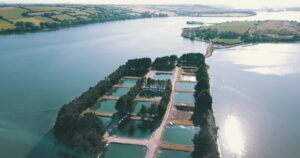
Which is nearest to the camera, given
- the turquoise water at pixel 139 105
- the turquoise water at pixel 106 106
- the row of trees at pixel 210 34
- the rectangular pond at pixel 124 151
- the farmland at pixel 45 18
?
the rectangular pond at pixel 124 151

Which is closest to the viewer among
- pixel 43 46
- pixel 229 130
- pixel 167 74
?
pixel 229 130

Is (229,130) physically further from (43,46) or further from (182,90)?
(43,46)

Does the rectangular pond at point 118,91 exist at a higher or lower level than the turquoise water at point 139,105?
higher

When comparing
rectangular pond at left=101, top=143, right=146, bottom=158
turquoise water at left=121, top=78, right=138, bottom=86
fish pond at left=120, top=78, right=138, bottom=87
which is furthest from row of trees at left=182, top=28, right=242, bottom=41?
rectangular pond at left=101, top=143, right=146, bottom=158

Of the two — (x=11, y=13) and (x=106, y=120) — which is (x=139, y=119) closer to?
(x=106, y=120)

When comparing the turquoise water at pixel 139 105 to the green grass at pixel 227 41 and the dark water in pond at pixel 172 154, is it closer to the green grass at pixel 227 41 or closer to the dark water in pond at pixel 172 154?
the dark water in pond at pixel 172 154

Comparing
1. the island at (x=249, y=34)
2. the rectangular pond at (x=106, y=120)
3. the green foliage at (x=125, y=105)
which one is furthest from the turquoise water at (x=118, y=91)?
the island at (x=249, y=34)

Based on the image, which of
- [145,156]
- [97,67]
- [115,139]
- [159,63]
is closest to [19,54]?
[97,67]

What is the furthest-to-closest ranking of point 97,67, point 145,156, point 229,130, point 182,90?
point 97,67 < point 182,90 < point 229,130 < point 145,156
